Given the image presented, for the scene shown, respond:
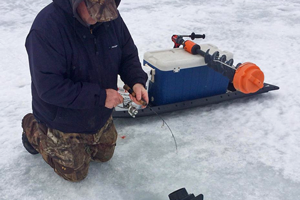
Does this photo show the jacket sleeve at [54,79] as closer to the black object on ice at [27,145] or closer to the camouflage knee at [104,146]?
the camouflage knee at [104,146]

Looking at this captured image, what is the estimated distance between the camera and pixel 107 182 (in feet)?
7.74

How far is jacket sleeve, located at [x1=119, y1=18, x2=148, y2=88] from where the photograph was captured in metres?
2.32

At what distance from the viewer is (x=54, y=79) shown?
1.83 meters

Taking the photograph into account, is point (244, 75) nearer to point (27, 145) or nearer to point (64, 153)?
point (64, 153)

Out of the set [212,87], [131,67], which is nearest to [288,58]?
[212,87]

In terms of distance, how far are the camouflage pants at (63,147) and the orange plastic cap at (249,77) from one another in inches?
49.3

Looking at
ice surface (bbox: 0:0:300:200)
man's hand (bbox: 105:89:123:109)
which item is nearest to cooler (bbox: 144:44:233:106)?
ice surface (bbox: 0:0:300:200)

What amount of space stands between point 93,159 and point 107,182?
29cm

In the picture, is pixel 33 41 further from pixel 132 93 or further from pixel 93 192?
pixel 93 192

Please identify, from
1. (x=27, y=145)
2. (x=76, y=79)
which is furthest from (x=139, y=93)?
(x=27, y=145)

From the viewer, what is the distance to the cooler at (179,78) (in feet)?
9.99

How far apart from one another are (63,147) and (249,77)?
160 centimetres

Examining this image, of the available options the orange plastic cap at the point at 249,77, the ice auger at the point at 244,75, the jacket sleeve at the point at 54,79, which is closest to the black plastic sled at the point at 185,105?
the ice auger at the point at 244,75

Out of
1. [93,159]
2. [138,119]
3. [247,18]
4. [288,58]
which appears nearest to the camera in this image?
[93,159]
